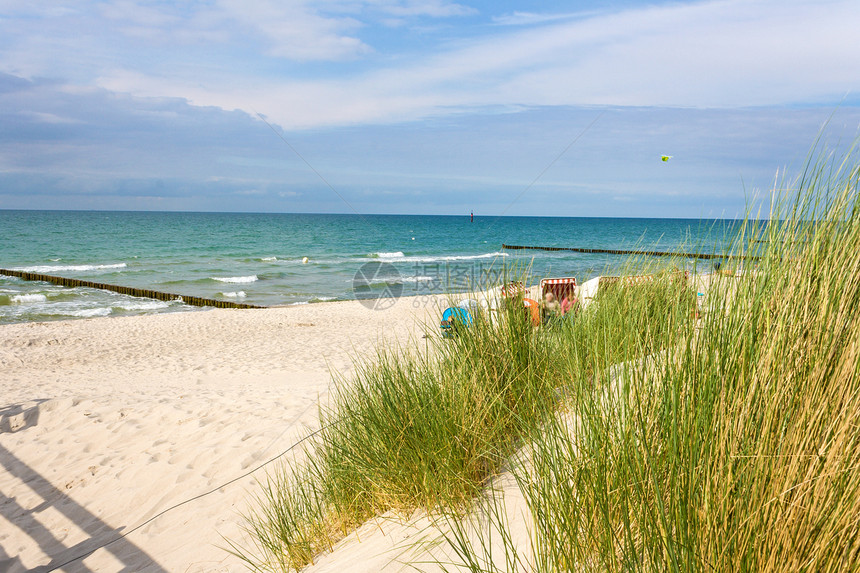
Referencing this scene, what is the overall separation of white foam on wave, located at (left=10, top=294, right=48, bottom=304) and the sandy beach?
6.32m

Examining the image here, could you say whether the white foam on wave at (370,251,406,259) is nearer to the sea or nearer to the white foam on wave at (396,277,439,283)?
the sea

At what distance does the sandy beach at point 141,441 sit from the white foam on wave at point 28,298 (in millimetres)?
6317

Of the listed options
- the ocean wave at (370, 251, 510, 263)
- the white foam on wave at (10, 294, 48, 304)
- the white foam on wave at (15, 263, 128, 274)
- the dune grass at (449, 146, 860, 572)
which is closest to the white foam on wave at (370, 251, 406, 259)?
the ocean wave at (370, 251, 510, 263)

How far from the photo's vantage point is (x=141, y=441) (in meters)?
4.77

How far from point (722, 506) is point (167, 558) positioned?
3149 millimetres

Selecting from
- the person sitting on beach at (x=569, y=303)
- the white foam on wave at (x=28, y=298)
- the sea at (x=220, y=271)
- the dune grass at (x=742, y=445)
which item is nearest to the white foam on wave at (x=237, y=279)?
the sea at (x=220, y=271)

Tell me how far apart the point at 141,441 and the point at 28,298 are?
13.2m

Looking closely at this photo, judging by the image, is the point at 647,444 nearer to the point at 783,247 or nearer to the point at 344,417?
the point at 783,247

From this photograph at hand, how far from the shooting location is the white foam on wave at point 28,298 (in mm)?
14641

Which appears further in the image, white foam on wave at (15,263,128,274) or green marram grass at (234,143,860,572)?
white foam on wave at (15,263,128,274)

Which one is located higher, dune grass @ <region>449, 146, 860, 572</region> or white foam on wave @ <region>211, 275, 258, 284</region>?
dune grass @ <region>449, 146, 860, 572</region>

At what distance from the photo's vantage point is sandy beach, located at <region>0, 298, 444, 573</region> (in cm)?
346

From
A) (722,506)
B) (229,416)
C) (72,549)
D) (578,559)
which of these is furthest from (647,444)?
(229,416)

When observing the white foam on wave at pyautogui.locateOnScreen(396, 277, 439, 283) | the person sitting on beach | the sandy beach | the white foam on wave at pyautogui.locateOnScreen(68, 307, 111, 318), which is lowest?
the white foam on wave at pyautogui.locateOnScreen(396, 277, 439, 283)
